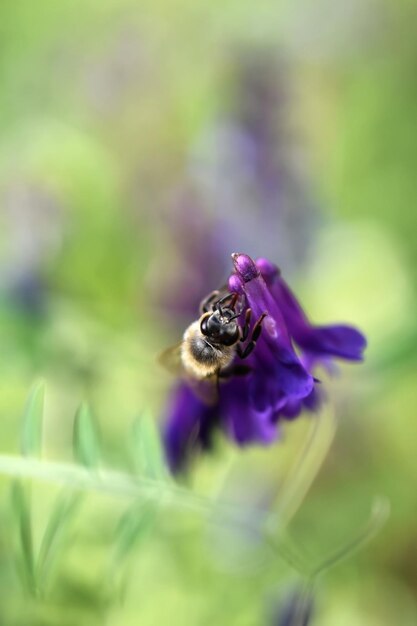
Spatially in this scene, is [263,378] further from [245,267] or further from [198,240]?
[198,240]

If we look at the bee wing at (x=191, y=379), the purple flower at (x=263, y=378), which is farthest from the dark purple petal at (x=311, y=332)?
the bee wing at (x=191, y=379)

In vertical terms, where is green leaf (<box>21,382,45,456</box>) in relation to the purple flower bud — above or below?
below

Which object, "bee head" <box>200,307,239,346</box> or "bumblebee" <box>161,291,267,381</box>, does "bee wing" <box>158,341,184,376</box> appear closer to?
"bumblebee" <box>161,291,267,381</box>

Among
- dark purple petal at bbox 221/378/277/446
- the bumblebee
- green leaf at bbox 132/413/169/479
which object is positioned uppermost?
the bumblebee

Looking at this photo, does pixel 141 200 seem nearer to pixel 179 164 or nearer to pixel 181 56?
pixel 179 164

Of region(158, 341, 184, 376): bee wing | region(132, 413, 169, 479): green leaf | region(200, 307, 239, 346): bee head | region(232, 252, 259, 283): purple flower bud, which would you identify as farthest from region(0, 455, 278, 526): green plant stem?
region(232, 252, 259, 283): purple flower bud

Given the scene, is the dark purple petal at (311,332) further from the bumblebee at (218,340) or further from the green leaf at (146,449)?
the green leaf at (146,449)

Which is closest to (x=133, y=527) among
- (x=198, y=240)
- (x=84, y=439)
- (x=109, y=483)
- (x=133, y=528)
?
(x=133, y=528)
